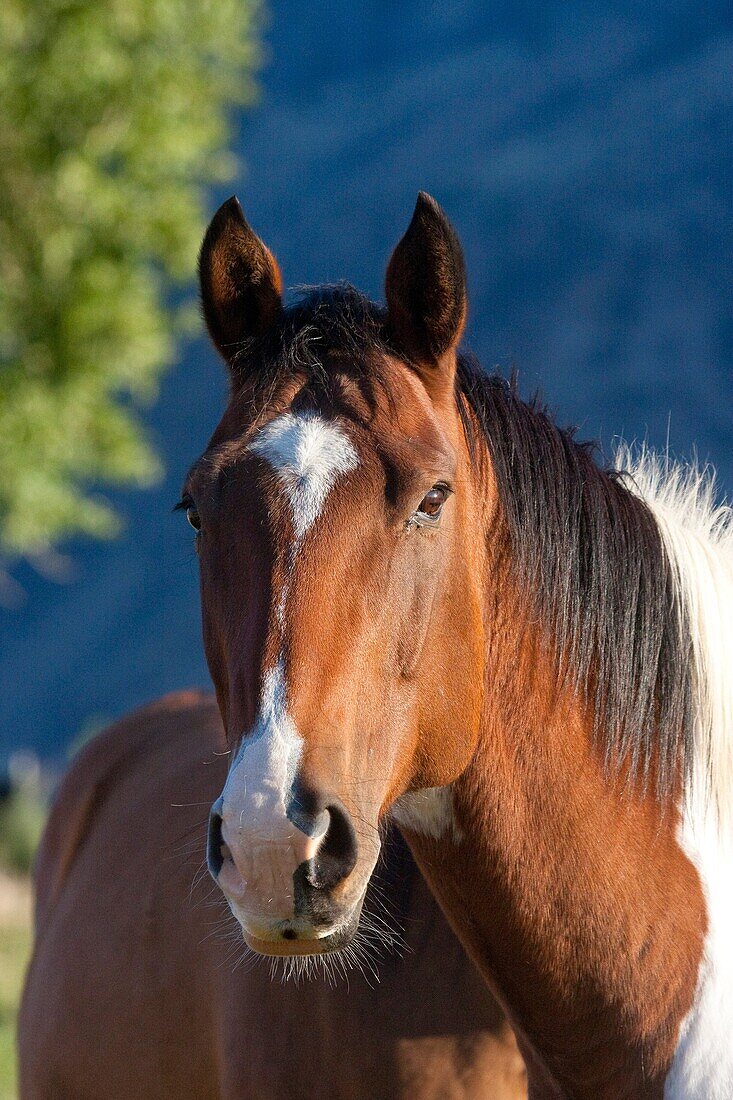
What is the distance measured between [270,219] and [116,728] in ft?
52.9

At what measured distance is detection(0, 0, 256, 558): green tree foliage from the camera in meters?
8.38

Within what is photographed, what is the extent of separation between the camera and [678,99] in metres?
15.8

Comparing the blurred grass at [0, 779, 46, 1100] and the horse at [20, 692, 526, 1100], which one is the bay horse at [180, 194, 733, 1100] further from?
the blurred grass at [0, 779, 46, 1100]

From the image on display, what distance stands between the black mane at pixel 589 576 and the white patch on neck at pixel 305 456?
0.66 ft

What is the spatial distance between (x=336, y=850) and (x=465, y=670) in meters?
0.42

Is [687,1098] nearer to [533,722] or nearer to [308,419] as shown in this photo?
[533,722]

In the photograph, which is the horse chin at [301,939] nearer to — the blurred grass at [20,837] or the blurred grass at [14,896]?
the blurred grass at [14,896]

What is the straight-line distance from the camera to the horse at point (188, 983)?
2.28 m

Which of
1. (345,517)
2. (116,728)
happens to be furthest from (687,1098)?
(116,728)

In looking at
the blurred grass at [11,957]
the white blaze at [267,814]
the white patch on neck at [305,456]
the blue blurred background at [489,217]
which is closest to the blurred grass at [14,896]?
the blurred grass at [11,957]

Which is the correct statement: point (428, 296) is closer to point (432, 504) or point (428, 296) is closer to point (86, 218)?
point (432, 504)

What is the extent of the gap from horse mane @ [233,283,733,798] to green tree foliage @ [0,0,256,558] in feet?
22.7

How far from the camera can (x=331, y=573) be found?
181 centimetres

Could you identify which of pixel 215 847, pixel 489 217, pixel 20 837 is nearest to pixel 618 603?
pixel 215 847
